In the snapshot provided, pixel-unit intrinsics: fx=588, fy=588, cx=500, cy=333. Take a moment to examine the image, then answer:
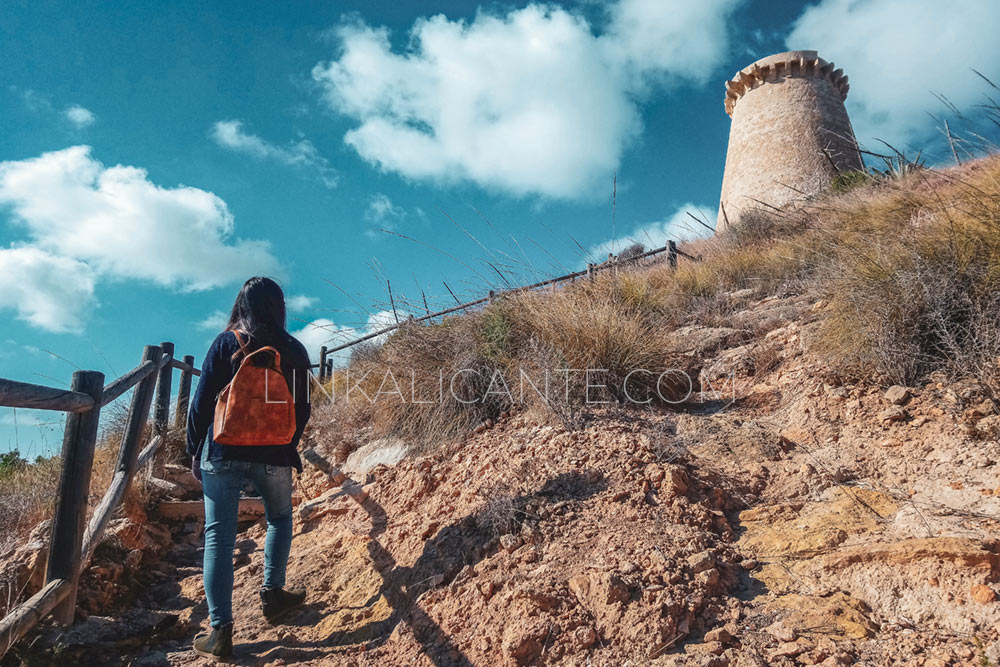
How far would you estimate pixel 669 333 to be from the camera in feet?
18.4

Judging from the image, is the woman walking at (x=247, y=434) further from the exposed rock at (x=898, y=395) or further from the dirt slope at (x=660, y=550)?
the exposed rock at (x=898, y=395)

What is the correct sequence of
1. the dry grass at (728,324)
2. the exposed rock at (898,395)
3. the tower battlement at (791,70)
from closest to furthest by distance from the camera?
1. the exposed rock at (898,395)
2. the dry grass at (728,324)
3. the tower battlement at (791,70)

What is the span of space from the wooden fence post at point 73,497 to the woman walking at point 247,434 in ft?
2.22

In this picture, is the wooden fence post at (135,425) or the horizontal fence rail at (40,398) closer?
the horizontal fence rail at (40,398)

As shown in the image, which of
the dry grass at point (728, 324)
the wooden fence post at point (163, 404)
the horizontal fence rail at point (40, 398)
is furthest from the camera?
the wooden fence post at point (163, 404)

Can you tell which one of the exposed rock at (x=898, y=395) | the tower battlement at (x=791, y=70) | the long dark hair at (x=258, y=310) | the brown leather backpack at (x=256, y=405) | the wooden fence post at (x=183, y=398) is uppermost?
the tower battlement at (x=791, y=70)

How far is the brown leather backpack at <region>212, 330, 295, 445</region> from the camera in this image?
109 inches

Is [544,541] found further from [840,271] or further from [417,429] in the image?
[840,271]

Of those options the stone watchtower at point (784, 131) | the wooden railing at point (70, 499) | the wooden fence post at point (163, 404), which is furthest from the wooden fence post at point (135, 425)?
the stone watchtower at point (784, 131)

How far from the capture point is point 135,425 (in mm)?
4383

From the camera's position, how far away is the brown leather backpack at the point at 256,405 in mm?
2766

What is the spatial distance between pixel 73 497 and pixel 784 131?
16958mm

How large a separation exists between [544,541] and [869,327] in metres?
2.50

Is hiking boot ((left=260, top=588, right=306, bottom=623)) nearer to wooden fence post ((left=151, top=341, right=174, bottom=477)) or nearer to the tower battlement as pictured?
wooden fence post ((left=151, top=341, right=174, bottom=477))
